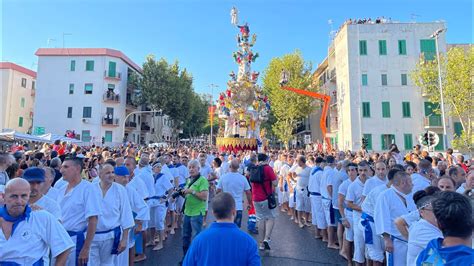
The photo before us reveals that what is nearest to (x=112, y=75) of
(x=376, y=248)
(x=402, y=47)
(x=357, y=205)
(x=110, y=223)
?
(x=402, y=47)

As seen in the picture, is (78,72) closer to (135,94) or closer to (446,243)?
(135,94)

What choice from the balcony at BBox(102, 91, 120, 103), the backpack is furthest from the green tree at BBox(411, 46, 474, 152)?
the balcony at BBox(102, 91, 120, 103)

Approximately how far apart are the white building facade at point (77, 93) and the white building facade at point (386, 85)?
27.7 metres

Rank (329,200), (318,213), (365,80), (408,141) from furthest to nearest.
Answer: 1. (365,80)
2. (408,141)
3. (318,213)
4. (329,200)

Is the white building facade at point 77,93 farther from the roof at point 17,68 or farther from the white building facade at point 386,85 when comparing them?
the white building facade at point 386,85

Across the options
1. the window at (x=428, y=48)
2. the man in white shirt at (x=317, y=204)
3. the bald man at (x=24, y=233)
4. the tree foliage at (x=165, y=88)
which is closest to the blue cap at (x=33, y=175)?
the bald man at (x=24, y=233)

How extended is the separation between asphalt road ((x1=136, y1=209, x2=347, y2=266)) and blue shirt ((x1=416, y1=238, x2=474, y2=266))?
13.1 feet

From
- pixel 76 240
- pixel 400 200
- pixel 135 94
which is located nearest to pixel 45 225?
pixel 76 240

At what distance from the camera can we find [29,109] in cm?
3681

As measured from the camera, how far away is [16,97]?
34.4 metres

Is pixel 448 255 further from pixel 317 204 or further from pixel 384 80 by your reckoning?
pixel 384 80

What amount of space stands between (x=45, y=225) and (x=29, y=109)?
140ft

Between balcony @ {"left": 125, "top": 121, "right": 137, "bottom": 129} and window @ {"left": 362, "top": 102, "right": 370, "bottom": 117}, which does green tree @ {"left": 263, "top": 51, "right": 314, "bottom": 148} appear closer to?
window @ {"left": 362, "top": 102, "right": 370, "bottom": 117}

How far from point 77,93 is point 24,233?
123ft
